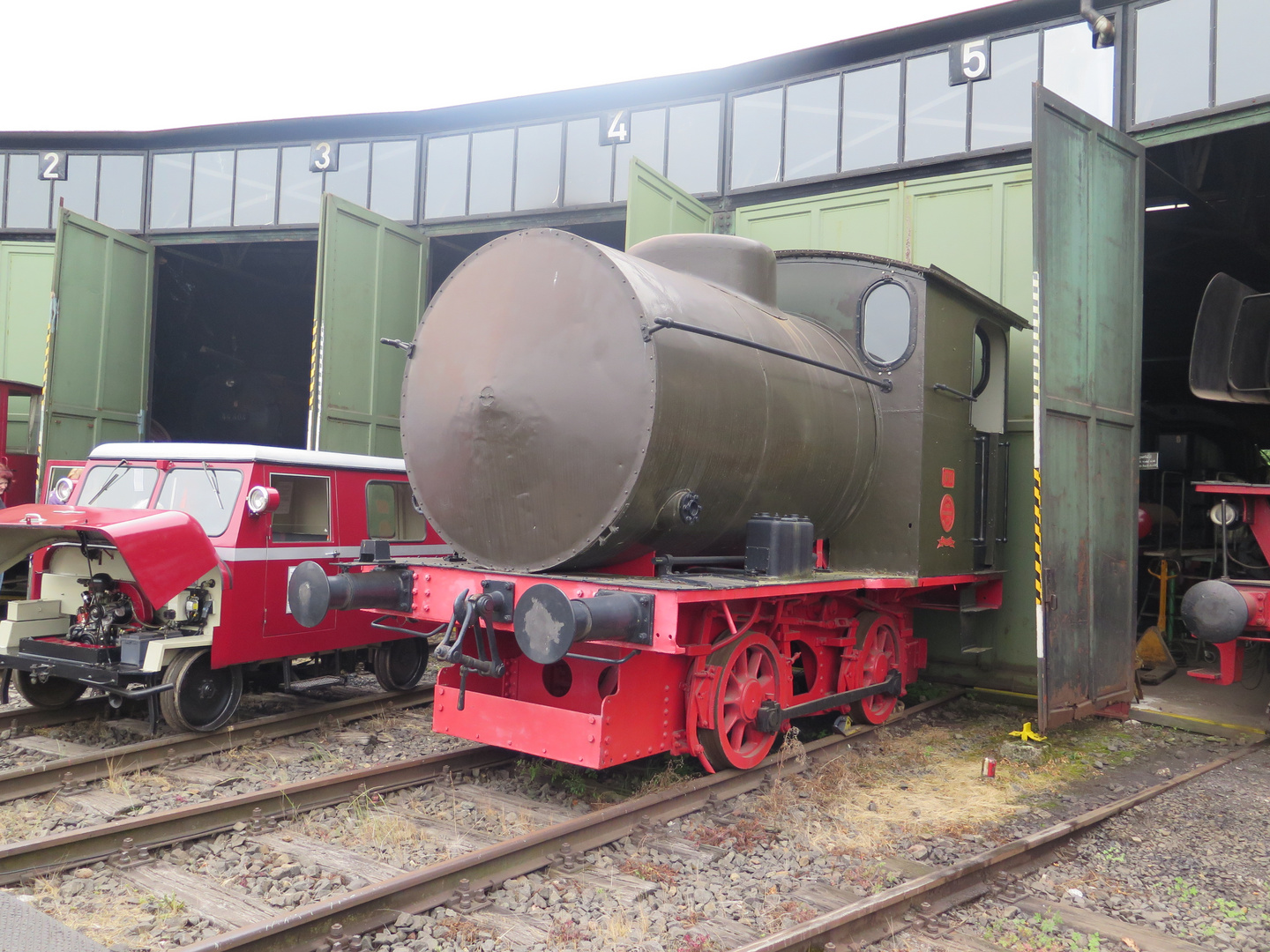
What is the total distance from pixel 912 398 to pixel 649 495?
2.64 metres

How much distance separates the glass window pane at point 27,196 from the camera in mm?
14117

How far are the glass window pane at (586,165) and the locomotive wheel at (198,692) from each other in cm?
772

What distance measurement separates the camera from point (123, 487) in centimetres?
661

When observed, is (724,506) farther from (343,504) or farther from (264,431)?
(264,431)

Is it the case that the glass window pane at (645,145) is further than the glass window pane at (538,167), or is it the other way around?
the glass window pane at (538,167)

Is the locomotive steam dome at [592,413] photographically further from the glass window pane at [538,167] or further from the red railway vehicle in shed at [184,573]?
the glass window pane at [538,167]

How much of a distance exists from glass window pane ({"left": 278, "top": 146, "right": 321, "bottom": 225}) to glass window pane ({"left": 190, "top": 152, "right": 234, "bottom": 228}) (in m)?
0.89

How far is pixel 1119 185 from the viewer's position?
7160 millimetres

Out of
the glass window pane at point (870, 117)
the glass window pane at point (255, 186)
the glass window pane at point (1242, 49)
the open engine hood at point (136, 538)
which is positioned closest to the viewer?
the open engine hood at point (136, 538)

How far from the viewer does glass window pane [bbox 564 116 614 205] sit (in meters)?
11.7

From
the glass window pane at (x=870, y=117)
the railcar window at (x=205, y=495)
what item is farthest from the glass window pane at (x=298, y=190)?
the railcar window at (x=205, y=495)

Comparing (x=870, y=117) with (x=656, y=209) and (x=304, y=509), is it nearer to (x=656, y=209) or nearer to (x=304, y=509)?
(x=656, y=209)

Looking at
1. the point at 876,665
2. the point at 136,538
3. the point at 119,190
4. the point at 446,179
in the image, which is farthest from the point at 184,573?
the point at 119,190

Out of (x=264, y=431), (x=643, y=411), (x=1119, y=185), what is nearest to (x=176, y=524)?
(x=643, y=411)
